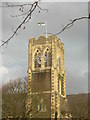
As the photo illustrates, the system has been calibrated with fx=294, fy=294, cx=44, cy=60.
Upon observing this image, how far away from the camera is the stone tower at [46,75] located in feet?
105

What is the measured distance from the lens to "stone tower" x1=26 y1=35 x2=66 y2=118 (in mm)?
32000

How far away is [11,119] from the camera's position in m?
22.3

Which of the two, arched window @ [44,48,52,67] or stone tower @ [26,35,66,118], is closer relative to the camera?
stone tower @ [26,35,66,118]

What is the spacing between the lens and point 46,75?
33.4m

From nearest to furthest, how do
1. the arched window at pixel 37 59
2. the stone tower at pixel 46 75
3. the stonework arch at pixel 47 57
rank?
the stone tower at pixel 46 75 → the stonework arch at pixel 47 57 → the arched window at pixel 37 59

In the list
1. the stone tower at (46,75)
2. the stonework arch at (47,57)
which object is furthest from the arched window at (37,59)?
A: the stonework arch at (47,57)

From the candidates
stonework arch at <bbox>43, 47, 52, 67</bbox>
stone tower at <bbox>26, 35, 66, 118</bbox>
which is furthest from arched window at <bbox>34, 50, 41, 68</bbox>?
stonework arch at <bbox>43, 47, 52, 67</bbox>

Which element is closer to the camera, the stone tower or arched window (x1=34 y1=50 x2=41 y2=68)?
the stone tower

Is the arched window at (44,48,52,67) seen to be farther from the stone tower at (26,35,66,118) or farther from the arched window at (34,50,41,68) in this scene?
the arched window at (34,50,41,68)

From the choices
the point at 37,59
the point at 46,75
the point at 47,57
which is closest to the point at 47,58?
the point at 47,57

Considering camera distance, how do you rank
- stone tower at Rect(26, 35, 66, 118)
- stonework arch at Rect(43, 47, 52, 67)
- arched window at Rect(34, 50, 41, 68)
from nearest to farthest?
Result: stone tower at Rect(26, 35, 66, 118)
stonework arch at Rect(43, 47, 52, 67)
arched window at Rect(34, 50, 41, 68)

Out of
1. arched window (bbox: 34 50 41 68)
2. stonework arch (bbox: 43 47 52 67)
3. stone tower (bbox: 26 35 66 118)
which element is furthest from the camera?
arched window (bbox: 34 50 41 68)

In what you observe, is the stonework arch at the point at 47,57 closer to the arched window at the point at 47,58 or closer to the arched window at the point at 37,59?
the arched window at the point at 47,58

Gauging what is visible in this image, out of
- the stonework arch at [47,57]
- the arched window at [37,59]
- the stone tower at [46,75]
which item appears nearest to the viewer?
the stone tower at [46,75]
